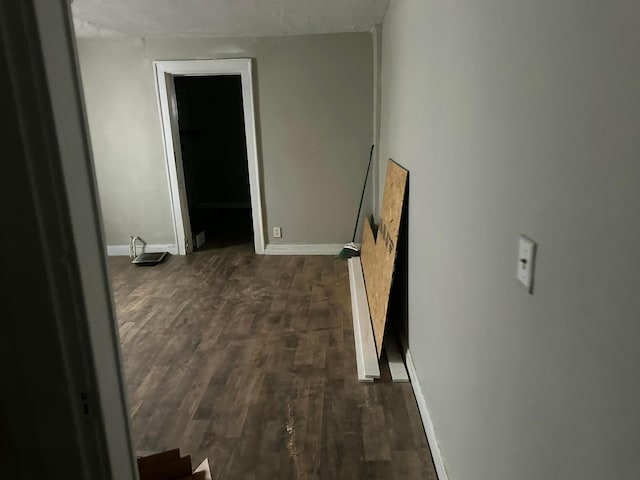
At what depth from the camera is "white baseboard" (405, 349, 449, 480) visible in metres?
1.82

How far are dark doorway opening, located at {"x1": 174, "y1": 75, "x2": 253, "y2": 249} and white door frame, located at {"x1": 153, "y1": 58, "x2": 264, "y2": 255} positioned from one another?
5.18 feet

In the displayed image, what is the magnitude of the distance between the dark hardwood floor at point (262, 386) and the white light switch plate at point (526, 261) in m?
1.22

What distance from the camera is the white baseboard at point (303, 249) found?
501 cm

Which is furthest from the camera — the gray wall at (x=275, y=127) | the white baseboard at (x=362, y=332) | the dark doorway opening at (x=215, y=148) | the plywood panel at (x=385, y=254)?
the dark doorway opening at (x=215, y=148)

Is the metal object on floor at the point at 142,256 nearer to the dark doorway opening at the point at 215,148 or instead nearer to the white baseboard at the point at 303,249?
the white baseboard at the point at 303,249

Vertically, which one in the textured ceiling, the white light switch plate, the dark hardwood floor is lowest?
the dark hardwood floor

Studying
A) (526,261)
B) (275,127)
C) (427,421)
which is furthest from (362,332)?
(275,127)

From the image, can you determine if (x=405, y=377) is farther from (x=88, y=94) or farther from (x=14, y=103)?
(x=88, y=94)

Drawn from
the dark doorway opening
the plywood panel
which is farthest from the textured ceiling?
the dark doorway opening

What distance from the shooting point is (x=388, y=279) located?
8.89 ft

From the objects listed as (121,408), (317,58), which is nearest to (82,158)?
(121,408)

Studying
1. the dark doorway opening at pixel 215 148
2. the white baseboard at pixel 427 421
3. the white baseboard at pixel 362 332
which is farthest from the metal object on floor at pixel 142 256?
the white baseboard at pixel 427 421

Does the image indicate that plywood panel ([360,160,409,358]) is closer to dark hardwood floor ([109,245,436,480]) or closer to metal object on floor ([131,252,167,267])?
dark hardwood floor ([109,245,436,480])

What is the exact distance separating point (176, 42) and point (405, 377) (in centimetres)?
391
